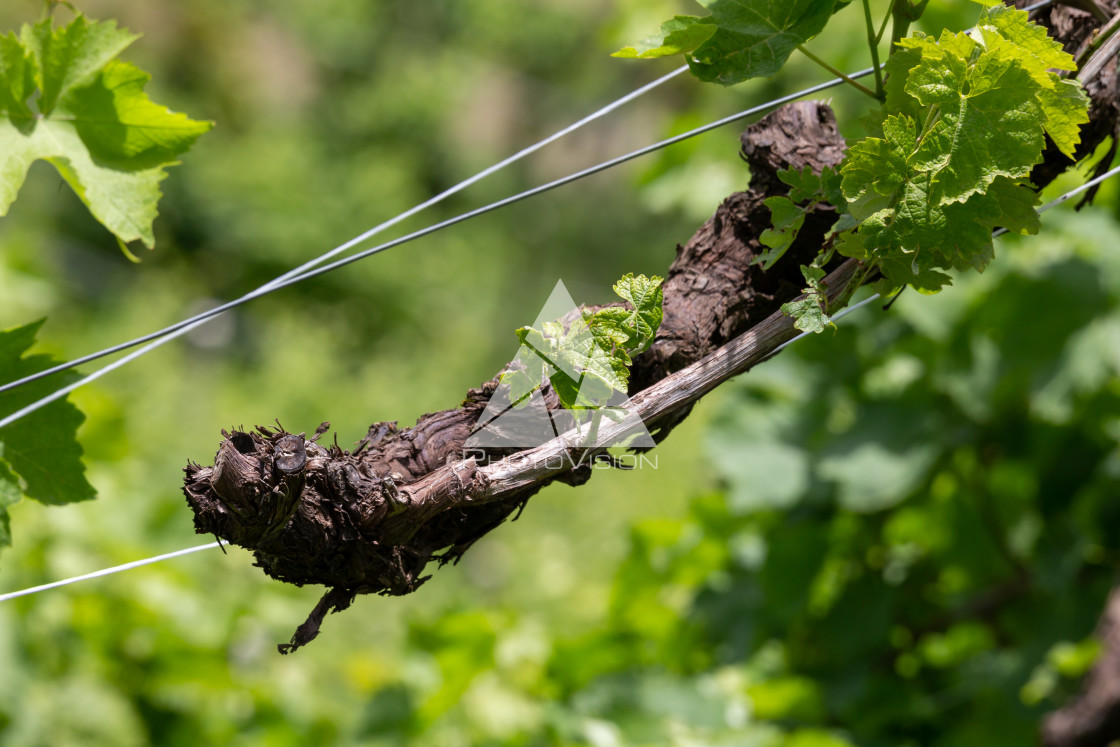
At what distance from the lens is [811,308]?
555 mm

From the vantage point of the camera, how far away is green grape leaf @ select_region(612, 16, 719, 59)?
59 cm

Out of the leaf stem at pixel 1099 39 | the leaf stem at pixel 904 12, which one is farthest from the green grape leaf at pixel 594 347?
the leaf stem at pixel 1099 39

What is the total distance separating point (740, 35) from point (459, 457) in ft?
1.08

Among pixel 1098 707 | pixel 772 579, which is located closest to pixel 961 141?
pixel 772 579

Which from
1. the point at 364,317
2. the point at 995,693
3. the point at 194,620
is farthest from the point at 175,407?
the point at 995,693

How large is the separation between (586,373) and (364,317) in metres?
5.80

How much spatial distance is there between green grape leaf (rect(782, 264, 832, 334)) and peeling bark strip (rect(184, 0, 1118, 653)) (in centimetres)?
3

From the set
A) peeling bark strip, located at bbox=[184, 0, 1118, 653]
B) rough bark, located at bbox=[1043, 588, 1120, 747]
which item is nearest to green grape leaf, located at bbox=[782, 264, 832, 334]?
peeling bark strip, located at bbox=[184, 0, 1118, 653]

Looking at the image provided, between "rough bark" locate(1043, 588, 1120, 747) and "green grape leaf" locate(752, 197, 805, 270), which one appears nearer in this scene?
"green grape leaf" locate(752, 197, 805, 270)

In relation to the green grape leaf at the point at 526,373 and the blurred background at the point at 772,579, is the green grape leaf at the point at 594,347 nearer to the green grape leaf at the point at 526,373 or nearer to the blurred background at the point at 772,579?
the green grape leaf at the point at 526,373

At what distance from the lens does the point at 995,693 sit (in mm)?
1521

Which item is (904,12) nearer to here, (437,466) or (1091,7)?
(1091,7)

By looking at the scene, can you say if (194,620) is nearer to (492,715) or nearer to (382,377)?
(492,715)

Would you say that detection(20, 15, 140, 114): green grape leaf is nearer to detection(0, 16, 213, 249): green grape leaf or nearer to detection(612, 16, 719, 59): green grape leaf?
detection(0, 16, 213, 249): green grape leaf
